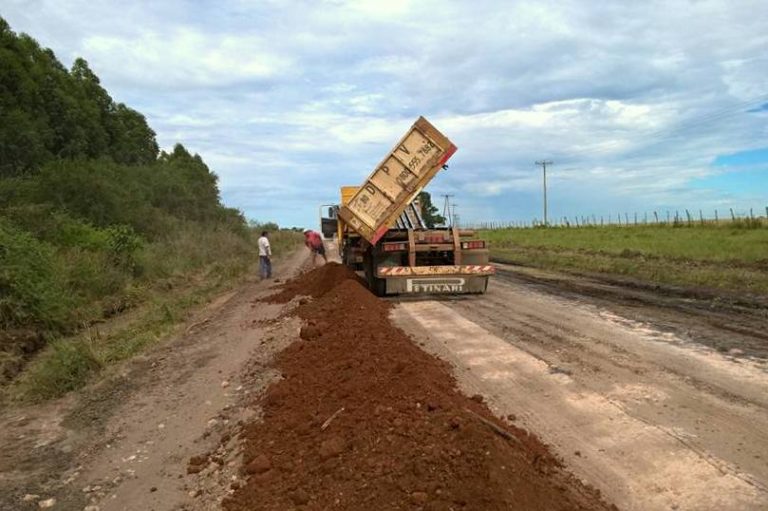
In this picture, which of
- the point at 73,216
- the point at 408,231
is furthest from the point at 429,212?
the point at 73,216

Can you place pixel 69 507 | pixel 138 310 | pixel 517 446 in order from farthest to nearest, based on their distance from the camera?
1. pixel 138 310
2. pixel 69 507
3. pixel 517 446

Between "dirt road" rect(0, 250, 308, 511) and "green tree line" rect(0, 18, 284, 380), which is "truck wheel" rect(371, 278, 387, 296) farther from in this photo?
"green tree line" rect(0, 18, 284, 380)

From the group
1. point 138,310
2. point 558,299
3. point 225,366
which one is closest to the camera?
point 225,366

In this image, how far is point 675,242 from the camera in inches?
1166

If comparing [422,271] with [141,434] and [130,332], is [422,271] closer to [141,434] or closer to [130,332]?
[130,332]

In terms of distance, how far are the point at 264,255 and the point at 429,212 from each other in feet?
26.4

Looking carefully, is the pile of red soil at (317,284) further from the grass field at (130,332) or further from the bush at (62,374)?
the bush at (62,374)

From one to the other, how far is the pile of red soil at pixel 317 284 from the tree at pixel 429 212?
95.4 inches

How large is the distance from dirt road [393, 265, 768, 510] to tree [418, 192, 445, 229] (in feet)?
15.8

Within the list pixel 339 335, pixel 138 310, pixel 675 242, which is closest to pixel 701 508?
pixel 339 335

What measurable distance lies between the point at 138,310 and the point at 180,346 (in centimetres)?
641

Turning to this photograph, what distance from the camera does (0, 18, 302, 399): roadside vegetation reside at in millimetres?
11617

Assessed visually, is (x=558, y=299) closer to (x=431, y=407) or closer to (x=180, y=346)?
(x=180, y=346)

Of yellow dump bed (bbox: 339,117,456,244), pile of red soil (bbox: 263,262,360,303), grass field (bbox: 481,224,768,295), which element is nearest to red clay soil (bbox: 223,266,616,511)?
yellow dump bed (bbox: 339,117,456,244)
